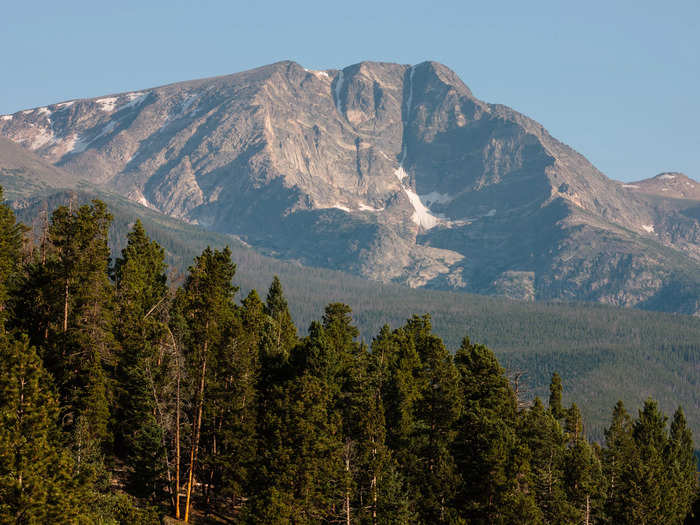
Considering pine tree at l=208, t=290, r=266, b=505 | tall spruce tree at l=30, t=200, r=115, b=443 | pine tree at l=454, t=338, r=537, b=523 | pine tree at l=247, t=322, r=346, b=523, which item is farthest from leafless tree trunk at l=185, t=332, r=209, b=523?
pine tree at l=454, t=338, r=537, b=523

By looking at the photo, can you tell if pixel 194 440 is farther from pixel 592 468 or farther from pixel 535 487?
pixel 592 468

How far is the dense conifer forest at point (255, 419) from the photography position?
63000 mm

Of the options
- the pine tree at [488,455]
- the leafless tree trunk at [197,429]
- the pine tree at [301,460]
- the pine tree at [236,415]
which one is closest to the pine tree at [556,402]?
the pine tree at [488,455]

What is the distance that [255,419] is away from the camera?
2753 inches

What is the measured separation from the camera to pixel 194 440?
68.2 metres

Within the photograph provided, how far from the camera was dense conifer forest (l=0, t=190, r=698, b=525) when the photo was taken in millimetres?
63000

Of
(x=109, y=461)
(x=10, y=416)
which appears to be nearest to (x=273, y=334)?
(x=109, y=461)

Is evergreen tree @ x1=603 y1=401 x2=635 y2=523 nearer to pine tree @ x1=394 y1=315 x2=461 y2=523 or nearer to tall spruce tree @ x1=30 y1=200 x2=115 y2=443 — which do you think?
A: pine tree @ x1=394 y1=315 x2=461 y2=523

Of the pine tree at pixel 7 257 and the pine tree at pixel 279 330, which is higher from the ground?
the pine tree at pixel 7 257

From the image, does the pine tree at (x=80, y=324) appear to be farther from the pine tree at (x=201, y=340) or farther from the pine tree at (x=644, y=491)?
the pine tree at (x=644, y=491)

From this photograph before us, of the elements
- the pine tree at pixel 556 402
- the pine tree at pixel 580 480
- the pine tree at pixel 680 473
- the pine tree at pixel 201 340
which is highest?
the pine tree at pixel 201 340

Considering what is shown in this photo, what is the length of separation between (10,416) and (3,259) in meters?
28.3

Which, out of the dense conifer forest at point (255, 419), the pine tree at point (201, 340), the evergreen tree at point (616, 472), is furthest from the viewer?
the evergreen tree at point (616, 472)

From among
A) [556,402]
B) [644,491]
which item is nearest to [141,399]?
[644,491]
